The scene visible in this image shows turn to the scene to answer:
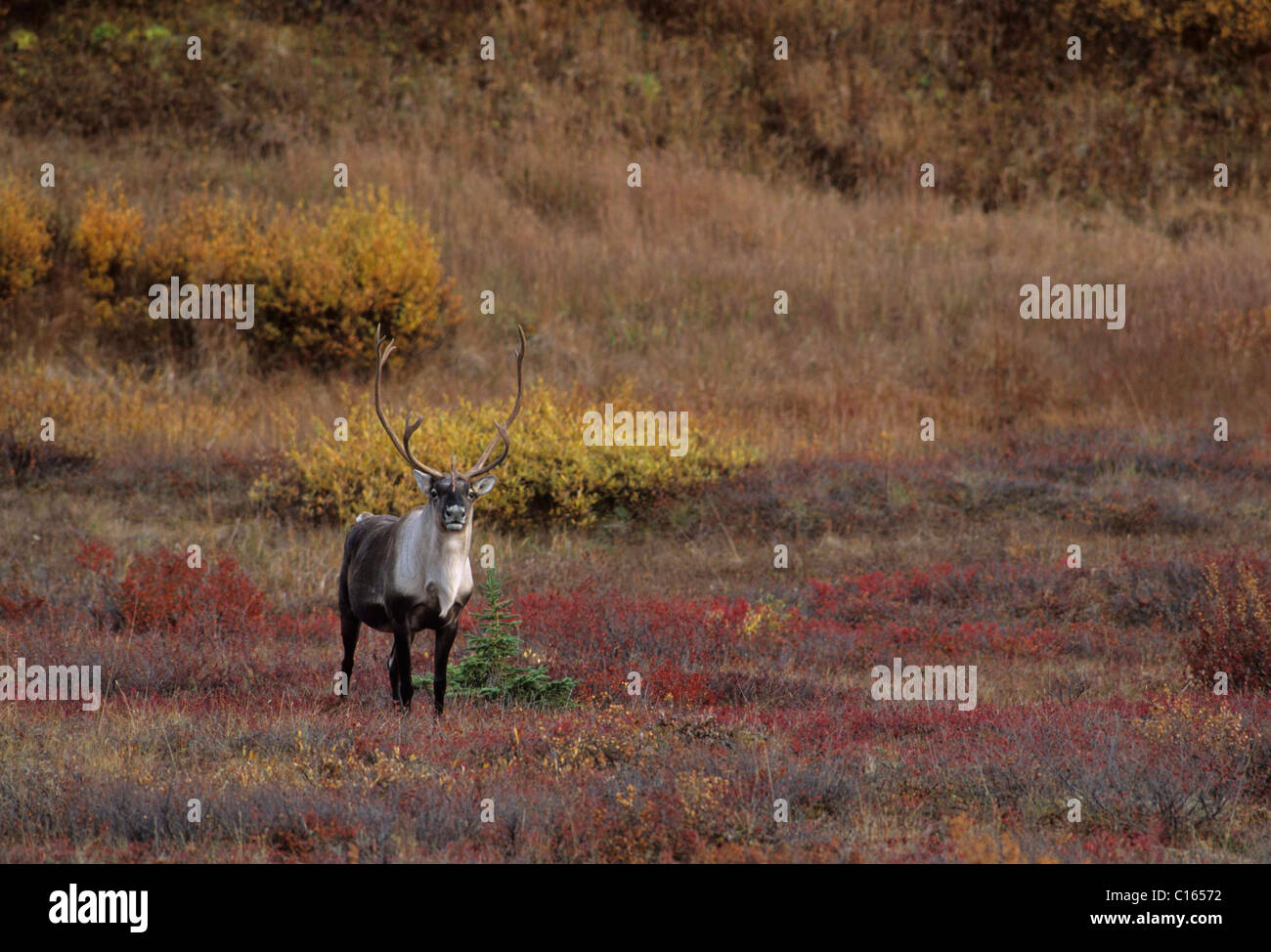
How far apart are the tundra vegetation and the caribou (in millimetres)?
457

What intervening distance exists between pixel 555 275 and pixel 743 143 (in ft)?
20.9

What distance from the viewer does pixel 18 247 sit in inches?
715

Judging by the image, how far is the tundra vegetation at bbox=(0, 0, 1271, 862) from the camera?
582 centimetres

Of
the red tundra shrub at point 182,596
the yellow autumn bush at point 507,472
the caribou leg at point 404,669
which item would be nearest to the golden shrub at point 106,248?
the yellow autumn bush at point 507,472

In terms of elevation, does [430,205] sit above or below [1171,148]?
below

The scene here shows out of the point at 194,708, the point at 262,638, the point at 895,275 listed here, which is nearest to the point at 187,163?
the point at 895,275

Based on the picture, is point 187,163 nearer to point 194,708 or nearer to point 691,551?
point 691,551

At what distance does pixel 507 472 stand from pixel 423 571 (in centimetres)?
605

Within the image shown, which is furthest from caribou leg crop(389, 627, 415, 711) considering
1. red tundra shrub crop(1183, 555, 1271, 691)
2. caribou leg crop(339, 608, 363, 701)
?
red tundra shrub crop(1183, 555, 1271, 691)

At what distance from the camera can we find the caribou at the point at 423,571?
6562mm

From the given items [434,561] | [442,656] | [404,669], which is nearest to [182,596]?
[404,669]

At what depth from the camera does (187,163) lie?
22.1 metres

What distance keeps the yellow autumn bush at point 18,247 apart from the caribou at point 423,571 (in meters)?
13.3

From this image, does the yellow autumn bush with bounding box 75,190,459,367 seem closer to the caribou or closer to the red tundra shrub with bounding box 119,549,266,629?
the red tundra shrub with bounding box 119,549,266,629
